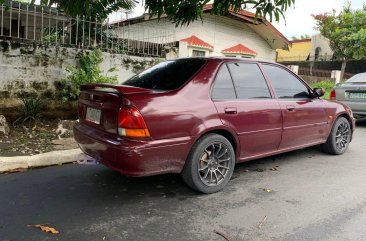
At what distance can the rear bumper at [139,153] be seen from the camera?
3404mm

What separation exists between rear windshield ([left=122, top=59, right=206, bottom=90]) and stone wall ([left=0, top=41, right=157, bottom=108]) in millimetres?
3013

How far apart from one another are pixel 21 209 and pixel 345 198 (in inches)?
135

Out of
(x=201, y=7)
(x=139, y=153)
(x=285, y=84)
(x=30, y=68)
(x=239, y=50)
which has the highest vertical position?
(x=239, y=50)

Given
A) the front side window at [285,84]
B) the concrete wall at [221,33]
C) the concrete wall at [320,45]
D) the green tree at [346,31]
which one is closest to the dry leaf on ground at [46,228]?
the front side window at [285,84]

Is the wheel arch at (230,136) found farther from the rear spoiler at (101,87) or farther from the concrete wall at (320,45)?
the concrete wall at (320,45)

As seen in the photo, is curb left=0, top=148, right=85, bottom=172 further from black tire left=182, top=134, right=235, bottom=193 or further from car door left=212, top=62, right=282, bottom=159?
car door left=212, top=62, right=282, bottom=159

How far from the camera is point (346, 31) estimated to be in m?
23.1

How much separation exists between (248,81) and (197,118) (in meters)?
1.08

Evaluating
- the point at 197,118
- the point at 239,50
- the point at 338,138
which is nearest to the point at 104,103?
the point at 197,118

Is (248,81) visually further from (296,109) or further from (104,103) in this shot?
(104,103)

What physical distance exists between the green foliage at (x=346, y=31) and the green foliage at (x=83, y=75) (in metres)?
18.2

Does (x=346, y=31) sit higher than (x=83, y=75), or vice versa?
(x=346, y=31)

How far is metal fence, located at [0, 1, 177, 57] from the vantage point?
22.1 feet

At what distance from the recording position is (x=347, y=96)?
8.60 metres
